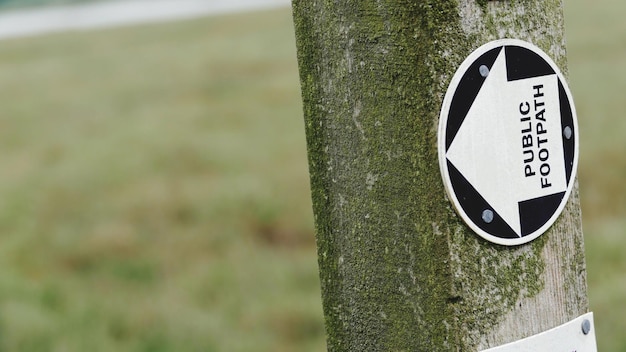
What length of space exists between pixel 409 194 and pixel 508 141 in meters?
0.15

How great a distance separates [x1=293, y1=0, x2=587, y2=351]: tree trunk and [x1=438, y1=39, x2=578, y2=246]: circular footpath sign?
18 millimetres

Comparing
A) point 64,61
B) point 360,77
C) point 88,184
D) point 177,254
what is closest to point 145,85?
point 64,61

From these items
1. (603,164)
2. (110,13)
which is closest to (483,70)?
(603,164)

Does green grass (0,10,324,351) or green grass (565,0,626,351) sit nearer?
green grass (565,0,626,351)

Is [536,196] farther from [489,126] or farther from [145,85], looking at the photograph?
[145,85]

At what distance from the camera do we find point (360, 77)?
119 centimetres

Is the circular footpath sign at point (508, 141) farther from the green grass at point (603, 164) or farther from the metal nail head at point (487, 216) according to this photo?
the green grass at point (603, 164)

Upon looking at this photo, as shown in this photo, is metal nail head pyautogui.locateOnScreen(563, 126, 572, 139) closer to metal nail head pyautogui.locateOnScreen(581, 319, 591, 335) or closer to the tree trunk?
the tree trunk

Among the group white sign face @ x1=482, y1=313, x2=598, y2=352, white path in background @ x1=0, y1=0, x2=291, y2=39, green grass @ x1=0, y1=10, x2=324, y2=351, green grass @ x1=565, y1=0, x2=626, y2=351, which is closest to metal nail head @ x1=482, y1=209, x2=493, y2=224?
white sign face @ x1=482, y1=313, x2=598, y2=352

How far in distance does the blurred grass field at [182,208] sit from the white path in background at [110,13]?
25.1ft

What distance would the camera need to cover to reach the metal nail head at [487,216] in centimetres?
116

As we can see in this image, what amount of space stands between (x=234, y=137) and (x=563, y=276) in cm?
711

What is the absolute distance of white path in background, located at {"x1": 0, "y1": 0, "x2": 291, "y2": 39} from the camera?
19.4m

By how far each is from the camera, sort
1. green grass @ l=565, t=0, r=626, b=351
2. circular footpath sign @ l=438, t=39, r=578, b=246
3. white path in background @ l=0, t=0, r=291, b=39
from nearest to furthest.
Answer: circular footpath sign @ l=438, t=39, r=578, b=246, green grass @ l=565, t=0, r=626, b=351, white path in background @ l=0, t=0, r=291, b=39
